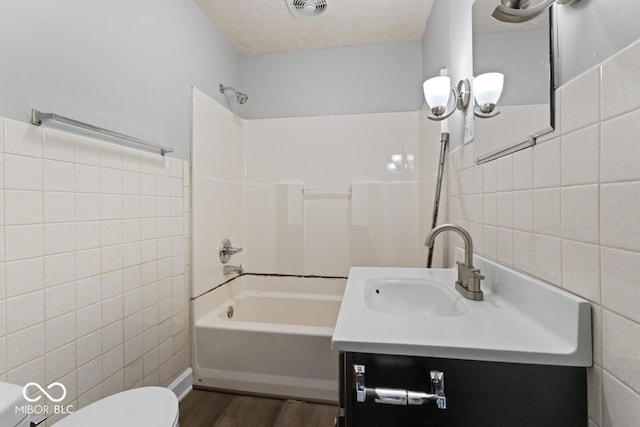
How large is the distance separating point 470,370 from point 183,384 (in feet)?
5.74

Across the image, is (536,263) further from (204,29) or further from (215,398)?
(204,29)

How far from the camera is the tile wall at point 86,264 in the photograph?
3.17ft

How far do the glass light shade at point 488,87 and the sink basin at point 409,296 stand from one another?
29.7 inches

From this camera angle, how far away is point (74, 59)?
3.84 feet

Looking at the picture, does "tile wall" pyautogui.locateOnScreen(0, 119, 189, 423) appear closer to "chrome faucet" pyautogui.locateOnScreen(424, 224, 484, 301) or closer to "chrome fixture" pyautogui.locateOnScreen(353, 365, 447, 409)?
"chrome fixture" pyautogui.locateOnScreen(353, 365, 447, 409)

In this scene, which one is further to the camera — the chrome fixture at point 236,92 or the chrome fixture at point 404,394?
the chrome fixture at point 236,92

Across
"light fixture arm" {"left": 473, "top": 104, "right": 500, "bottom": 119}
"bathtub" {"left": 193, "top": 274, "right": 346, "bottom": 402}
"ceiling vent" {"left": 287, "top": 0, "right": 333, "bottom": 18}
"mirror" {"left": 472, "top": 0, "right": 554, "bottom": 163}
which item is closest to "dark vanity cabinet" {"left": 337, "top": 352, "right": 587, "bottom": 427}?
"mirror" {"left": 472, "top": 0, "right": 554, "bottom": 163}

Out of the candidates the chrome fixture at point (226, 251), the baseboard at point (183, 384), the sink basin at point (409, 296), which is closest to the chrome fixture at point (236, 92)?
the chrome fixture at point (226, 251)

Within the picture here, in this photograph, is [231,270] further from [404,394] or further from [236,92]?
[404,394]

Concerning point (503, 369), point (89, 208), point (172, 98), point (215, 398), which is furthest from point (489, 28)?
point (215, 398)

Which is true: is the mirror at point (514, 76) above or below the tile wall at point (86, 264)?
above

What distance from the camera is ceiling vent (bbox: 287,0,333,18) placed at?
189 cm

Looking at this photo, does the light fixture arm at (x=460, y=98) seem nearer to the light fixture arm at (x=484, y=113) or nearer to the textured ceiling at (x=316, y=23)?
the light fixture arm at (x=484, y=113)

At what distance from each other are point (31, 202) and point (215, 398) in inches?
55.2
